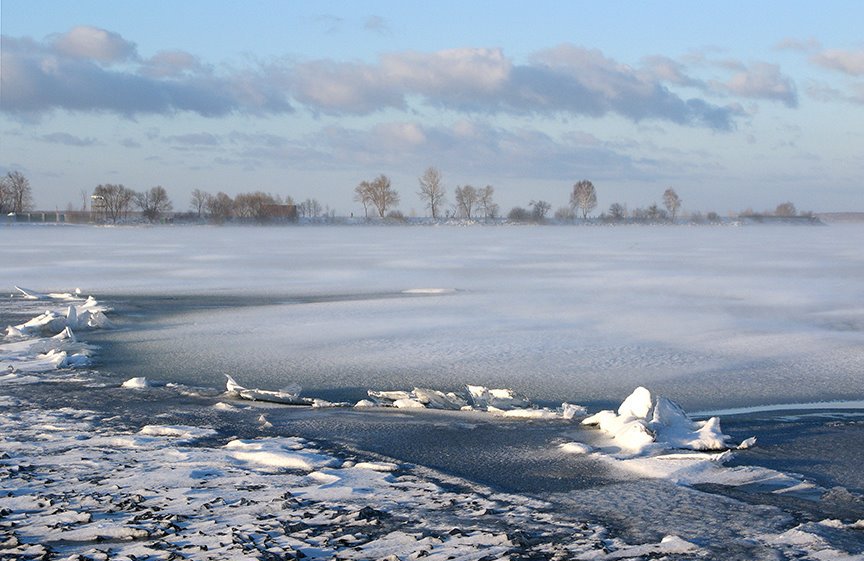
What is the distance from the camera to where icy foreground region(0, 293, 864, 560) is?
13.7ft

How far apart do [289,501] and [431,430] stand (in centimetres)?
184

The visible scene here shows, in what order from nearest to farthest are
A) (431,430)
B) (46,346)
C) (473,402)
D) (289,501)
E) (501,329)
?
1. (289,501)
2. (431,430)
3. (473,402)
4. (46,346)
5. (501,329)

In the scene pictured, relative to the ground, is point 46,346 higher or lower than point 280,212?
lower

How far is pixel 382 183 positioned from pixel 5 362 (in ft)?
340

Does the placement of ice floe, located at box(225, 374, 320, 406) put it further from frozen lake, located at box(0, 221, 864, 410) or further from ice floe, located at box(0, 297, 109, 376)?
ice floe, located at box(0, 297, 109, 376)

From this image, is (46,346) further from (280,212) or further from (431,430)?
(280,212)

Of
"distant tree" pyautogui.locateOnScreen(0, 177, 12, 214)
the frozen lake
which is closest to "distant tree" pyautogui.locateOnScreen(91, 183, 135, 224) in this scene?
"distant tree" pyautogui.locateOnScreen(0, 177, 12, 214)

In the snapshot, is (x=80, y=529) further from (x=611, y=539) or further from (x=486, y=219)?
(x=486, y=219)

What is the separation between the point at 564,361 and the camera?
9312 mm

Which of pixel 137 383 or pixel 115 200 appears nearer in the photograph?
pixel 137 383

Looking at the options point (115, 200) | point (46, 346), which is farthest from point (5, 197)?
point (46, 346)

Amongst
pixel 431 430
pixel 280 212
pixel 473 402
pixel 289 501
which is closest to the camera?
pixel 289 501

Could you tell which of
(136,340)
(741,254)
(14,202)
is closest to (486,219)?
(14,202)

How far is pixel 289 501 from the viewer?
4891mm
